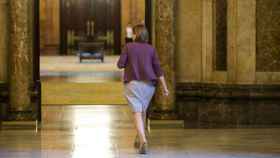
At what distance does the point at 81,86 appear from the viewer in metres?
19.0

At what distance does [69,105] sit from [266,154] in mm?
6516

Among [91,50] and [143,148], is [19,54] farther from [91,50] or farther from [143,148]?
[91,50]

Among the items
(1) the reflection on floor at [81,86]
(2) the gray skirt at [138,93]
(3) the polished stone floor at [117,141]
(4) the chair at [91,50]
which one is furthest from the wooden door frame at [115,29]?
(2) the gray skirt at [138,93]

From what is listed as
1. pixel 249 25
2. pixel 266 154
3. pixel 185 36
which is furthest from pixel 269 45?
pixel 266 154

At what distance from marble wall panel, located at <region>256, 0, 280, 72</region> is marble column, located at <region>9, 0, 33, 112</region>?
3.69 meters

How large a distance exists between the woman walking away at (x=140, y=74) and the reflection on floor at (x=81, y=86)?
6267 millimetres

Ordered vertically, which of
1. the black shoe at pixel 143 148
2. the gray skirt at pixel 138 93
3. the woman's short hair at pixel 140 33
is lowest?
the black shoe at pixel 143 148

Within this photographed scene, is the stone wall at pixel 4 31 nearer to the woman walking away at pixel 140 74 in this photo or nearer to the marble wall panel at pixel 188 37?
the marble wall panel at pixel 188 37

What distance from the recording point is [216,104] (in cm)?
1316

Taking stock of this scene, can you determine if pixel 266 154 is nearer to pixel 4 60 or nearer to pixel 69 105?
pixel 4 60

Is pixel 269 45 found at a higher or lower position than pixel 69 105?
higher

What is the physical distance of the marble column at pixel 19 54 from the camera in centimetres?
1264

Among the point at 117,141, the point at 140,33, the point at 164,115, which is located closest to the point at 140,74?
the point at 140,33

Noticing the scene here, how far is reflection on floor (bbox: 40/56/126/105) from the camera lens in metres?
16.7
